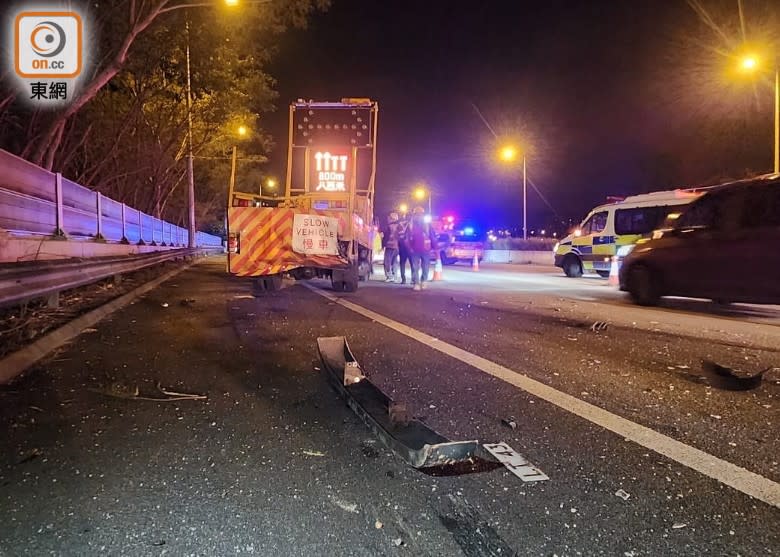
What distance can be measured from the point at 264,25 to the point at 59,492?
1479cm

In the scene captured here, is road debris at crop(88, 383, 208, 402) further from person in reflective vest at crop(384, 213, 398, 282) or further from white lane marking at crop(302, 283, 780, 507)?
person in reflective vest at crop(384, 213, 398, 282)

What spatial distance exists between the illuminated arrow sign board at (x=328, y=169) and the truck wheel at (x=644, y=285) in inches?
249

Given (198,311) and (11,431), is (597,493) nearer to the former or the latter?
(11,431)

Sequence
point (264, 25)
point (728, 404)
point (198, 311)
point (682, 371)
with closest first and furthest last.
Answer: point (728, 404)
point (682, 371)
point (198, 311)
point (264, 25)

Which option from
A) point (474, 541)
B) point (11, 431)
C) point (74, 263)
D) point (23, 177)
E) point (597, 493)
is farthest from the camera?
point (23, 177)

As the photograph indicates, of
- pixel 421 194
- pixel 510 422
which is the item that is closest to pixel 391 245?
pixel 510 422

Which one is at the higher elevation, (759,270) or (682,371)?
(759,270)

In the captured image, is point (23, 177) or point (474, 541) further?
point (23, 177)

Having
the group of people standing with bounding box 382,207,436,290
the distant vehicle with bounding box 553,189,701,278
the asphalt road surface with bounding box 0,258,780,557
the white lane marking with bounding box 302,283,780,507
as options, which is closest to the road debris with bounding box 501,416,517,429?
the asphalt road surface with bounding box 0,258,780,557

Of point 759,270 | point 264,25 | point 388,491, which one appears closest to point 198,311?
point 388,491

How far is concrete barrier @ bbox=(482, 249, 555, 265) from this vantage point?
29891 millimetres

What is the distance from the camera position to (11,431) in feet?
11.0

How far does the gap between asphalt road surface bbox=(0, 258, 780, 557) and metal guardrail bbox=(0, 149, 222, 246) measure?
2.68 metres

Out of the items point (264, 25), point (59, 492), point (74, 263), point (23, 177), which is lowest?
point (59, 492)
